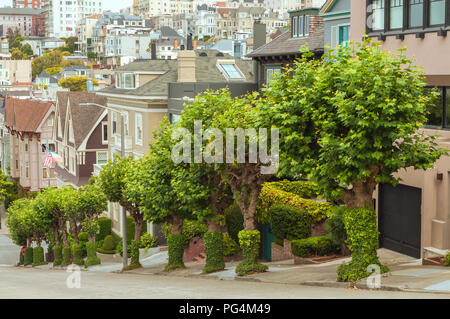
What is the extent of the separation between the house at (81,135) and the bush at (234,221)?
22.5 metres

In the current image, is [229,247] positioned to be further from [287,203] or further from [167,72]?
[167,72]

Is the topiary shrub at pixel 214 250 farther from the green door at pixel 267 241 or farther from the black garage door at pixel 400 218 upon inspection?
the black garage door at pixel 400 218

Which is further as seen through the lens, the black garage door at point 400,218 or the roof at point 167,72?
the roof at point 167,72

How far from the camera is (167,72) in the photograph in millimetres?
48188

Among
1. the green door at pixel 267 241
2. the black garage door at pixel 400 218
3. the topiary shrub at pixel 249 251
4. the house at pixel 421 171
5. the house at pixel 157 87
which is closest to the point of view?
the house at pixel 421 171

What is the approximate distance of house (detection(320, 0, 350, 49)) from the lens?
34.8 meters

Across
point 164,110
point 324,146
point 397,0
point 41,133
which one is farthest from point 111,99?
point 324,146

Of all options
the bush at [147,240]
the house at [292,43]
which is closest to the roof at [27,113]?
the bush at [147,240]

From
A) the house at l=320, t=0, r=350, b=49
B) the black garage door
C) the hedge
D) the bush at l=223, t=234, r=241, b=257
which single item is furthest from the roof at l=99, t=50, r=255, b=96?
the black garage door

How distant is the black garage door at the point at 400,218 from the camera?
27.1 metres

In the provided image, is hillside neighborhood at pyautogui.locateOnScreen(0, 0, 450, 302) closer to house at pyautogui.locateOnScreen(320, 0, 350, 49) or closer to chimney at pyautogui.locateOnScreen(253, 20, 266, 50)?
house at pyautogui.locateOnScreen(320, 0, 350, 49)

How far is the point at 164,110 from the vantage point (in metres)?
45.2

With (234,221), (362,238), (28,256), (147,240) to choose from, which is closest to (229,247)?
(234,221)

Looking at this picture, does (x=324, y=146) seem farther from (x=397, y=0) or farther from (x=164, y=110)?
(x=164, y=110)
